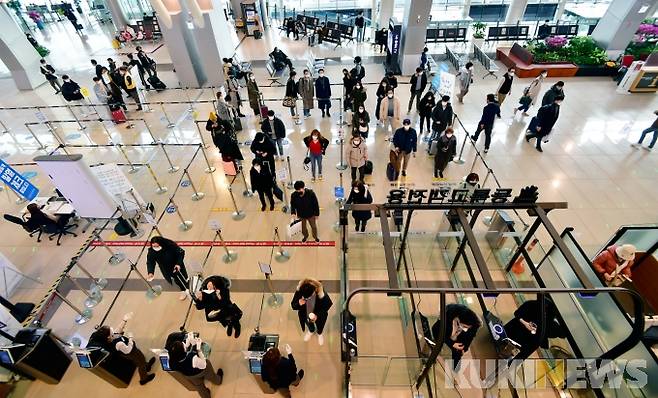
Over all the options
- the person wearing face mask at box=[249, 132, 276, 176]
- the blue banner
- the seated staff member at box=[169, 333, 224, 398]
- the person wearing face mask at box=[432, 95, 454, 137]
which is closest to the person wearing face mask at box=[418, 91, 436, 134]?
the person wearing face mask at box=[432, 95, 454, 137]

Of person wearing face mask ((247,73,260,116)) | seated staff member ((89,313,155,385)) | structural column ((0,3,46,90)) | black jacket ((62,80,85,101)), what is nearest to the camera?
seated staff member ((89,313,155,385))

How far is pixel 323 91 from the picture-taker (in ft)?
36.1

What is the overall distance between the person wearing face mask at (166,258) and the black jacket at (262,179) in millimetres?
2275

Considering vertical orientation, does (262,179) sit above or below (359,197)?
below

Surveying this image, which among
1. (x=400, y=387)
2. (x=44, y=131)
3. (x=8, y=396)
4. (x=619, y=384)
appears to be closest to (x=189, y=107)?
(x=44, y=131)

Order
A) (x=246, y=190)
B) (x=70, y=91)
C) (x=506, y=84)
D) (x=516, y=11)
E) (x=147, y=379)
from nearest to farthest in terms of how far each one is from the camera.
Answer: (x=147, y=379), (x=246, y=190), (x=506, y=84), (x=70, y=91), (x=516, y=11)

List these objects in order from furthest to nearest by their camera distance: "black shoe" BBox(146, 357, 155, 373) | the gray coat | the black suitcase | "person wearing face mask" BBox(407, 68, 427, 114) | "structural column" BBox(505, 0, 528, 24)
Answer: "structural column" BBox(505, 0, 528, 24) → the black suitcase → the gray coat → "person wearing face mask" BBox(407, 68, 427, 114) → "black shoe" BBox(146, 357, 155, 373)

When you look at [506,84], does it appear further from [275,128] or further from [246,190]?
[246,190]

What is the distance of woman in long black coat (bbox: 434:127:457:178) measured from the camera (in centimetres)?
796

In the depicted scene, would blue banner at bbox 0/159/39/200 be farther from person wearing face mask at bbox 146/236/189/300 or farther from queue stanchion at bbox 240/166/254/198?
queue stanchion at bbox 240/166/254/198

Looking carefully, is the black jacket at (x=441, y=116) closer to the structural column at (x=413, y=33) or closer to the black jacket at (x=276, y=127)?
the black jacket at (x=276, y=127)

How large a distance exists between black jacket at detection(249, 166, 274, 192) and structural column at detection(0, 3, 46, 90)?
48.6 ft

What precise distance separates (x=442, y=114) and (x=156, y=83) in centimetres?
1219

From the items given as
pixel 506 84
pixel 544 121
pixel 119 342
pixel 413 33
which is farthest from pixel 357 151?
pixel 413 33
